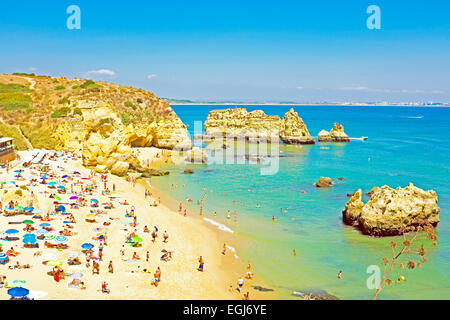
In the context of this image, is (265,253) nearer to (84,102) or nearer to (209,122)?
(84,102)

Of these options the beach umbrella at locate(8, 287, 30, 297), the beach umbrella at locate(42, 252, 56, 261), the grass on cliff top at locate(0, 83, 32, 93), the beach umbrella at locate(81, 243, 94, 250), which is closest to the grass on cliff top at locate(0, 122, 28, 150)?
the grass on cliff top at locate(0, 83, 32, 93)

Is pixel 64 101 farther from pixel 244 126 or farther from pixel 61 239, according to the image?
pixel 61 239

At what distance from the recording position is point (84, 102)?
215 ft

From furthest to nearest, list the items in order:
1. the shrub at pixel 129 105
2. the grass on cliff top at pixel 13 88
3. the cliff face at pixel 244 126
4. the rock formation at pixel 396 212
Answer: the cliff face at pixel 244 126
the grass on cliff top at pixel 13 88
the shrub at pixel 129 105
the rock formation at pixel 396 212

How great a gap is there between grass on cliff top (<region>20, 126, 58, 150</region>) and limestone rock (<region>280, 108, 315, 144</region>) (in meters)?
54.0

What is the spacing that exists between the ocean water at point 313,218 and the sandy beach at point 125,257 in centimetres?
268

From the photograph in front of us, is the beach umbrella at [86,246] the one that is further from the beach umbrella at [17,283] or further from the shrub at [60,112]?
the shrub at [60,112]

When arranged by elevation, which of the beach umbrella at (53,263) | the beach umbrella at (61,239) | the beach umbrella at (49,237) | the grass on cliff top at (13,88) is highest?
the grass on cliff top at (13,88)

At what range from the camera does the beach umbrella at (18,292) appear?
1684cm

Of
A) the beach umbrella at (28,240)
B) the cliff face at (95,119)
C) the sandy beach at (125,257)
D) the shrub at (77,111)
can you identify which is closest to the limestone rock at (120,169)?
the cliff face at (95,119)

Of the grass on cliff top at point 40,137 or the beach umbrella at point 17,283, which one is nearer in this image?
the beach umbrella at point 17,283

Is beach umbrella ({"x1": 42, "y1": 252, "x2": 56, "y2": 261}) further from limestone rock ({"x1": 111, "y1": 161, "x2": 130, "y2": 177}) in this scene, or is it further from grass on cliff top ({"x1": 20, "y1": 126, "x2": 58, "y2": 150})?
grass on cliff top ({"x1": 20, "y1": 126, "x2": 58, "y2": 150})

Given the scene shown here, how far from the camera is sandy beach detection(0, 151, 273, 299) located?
64.3 feet
